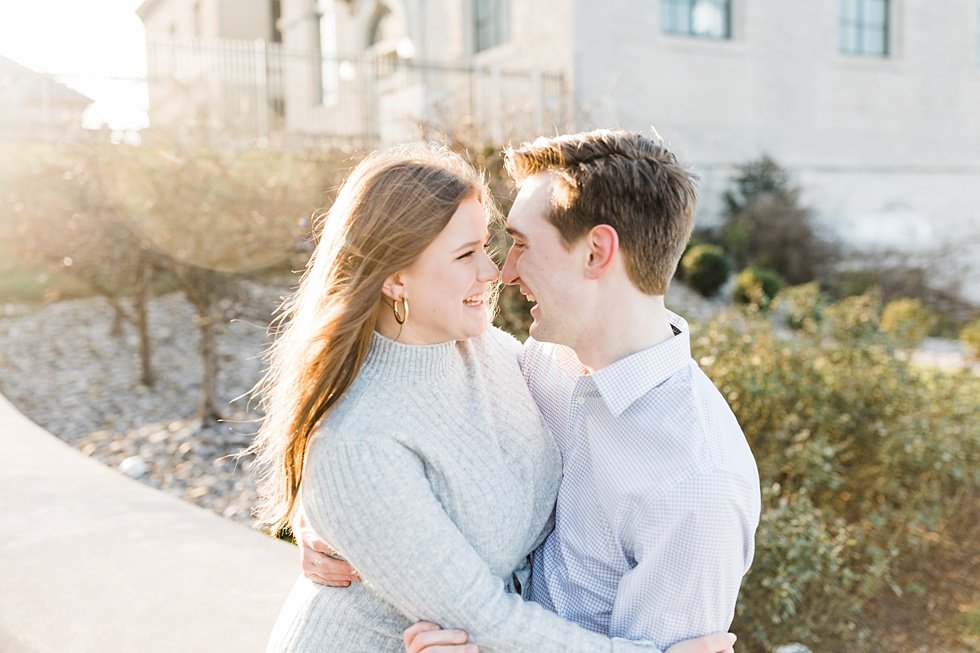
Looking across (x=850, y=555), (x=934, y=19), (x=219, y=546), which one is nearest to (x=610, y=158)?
(x=219, y=546)

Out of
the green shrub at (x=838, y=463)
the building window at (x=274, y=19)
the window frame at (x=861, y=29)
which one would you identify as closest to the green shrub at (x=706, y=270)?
the green shrub at (x=838, y=463)

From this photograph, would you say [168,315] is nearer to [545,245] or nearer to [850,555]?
[850,555]

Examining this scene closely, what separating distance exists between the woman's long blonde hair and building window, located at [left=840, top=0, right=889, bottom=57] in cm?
1911

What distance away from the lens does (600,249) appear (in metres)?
2.00

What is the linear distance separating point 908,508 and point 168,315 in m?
7.05

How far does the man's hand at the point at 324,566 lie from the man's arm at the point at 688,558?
59 cm

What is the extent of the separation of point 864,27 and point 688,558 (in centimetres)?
1992

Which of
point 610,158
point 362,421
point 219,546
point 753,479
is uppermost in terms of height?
point 610,158

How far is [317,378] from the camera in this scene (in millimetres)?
1876

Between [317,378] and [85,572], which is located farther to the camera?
[85,572]

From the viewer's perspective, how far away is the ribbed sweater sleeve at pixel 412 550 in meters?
1.72

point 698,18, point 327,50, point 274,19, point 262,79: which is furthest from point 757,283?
point 274,19

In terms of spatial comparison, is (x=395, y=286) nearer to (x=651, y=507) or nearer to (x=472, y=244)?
(x=472, y=244)

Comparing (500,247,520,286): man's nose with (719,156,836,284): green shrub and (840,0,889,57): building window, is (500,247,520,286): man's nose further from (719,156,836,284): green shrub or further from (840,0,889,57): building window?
(840,0,889,57): building window
